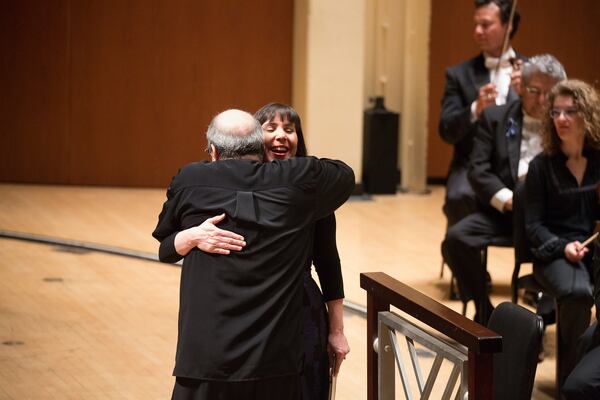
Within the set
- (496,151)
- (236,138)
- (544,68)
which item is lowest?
(496,151)

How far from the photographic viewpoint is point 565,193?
4613mm

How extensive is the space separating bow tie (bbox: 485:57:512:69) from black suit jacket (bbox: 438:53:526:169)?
0.03 m

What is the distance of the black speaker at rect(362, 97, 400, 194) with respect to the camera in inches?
353

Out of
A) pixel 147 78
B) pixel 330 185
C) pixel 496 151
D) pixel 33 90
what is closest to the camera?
pixel 330 185

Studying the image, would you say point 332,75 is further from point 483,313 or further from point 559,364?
point 559,364

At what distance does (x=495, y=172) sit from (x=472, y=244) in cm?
38

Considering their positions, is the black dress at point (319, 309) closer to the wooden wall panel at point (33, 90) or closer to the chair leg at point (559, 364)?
the chair leg at point (559, 364)

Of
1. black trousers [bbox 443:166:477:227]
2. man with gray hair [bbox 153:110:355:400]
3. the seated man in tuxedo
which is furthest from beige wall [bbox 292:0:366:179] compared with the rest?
man with gray hair [bbox 153:110:355:400]

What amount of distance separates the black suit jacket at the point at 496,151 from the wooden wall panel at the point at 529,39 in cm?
434

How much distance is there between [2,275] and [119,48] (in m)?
3.30

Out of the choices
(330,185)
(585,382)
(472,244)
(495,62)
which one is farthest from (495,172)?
(330,185)

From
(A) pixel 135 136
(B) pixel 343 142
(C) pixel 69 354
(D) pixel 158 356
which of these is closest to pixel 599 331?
(D) pixel 158 356

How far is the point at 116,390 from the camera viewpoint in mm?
4352

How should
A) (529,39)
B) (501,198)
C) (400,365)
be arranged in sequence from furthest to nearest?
(529,39), (501,198), (400,365)
